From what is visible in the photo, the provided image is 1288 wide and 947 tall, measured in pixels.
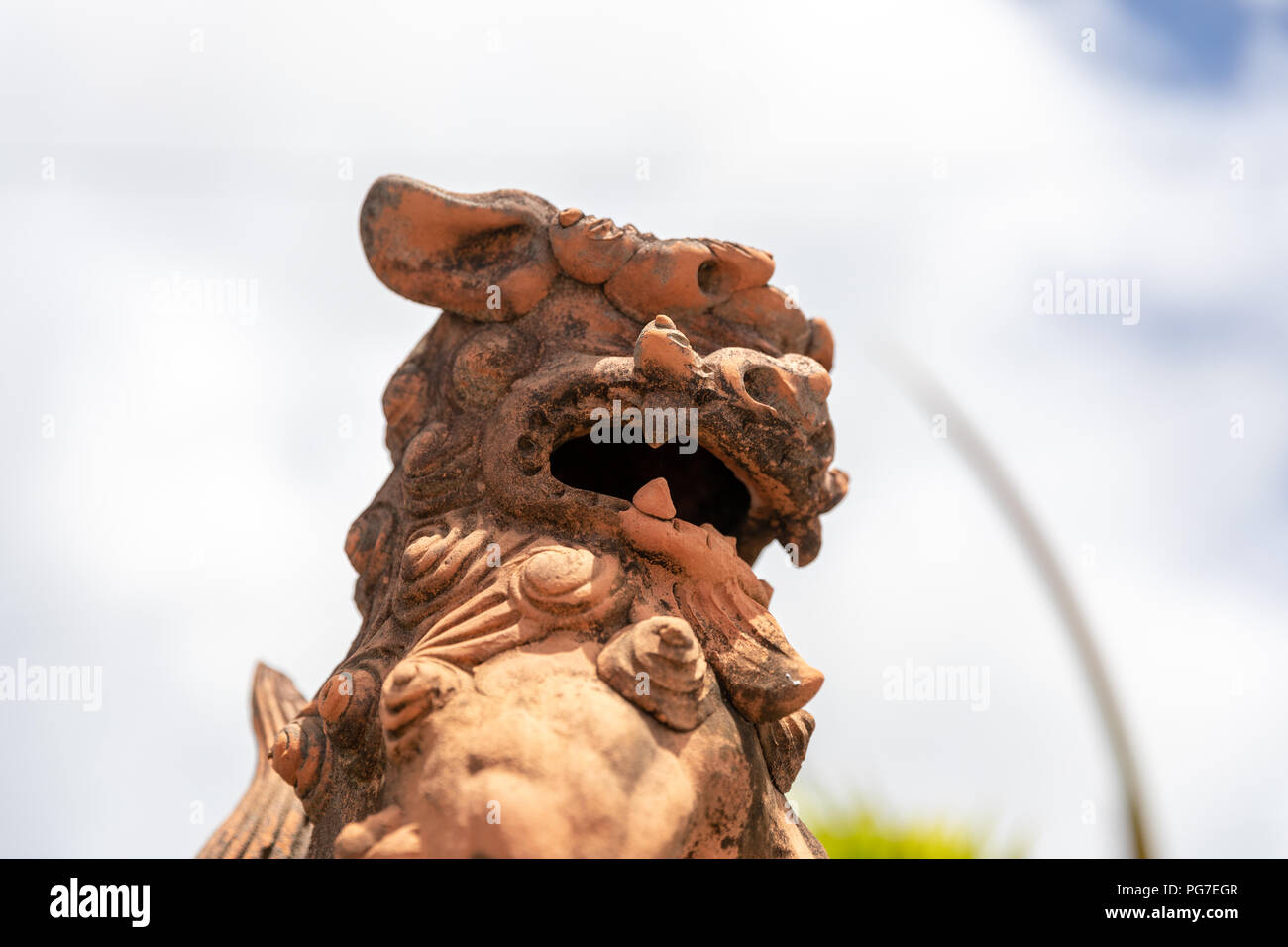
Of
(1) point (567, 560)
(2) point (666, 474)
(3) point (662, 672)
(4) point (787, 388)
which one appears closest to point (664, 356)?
(4) point (787, 388)

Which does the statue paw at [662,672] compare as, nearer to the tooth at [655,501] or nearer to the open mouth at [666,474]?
the tooth at [655,501]

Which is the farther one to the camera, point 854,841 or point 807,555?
point 854,841

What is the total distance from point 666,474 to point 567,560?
100 centimetres

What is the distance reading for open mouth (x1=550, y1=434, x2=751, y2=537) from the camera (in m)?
3.68

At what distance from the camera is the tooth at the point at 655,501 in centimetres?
303

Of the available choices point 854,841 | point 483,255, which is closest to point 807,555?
point 483,255

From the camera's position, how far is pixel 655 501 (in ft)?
9.93

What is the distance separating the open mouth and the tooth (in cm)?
61

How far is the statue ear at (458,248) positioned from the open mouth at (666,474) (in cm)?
55

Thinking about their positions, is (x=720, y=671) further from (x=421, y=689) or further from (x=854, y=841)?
(x=854, y=841)

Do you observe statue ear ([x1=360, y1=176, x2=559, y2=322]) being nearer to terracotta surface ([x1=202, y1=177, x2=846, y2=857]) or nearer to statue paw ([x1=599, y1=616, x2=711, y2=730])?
terracotta surface ([x1=202, y1=177, x2=846, y2=857])

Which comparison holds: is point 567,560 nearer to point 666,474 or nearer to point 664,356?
point 664,356

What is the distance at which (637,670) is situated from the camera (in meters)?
2.64
